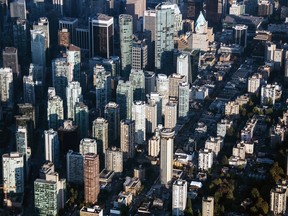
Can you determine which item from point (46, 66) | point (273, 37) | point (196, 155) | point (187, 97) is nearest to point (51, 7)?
point (46, 66)

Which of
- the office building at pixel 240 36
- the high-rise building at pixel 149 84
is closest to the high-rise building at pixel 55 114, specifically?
the high-rise building at pixel 149 84

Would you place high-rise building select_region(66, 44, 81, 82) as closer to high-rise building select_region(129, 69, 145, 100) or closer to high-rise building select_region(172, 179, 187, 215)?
high-rise building select_region(129, 69, 145, 100)

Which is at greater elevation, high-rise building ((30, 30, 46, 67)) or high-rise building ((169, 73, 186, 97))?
high-rise building ((30, 30, 46, 67))

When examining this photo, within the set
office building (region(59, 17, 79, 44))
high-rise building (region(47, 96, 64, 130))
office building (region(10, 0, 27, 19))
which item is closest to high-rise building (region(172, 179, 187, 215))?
high-rise building (region(47, 96, 64, 130))

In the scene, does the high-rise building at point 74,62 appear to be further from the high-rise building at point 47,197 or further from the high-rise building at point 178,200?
the high-rise building at point 178,200

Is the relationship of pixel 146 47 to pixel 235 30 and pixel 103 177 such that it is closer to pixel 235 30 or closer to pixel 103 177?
pixel 235 30

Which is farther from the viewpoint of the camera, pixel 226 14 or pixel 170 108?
pixel 226 14

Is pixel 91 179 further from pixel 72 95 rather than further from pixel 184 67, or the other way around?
pixel 184 67
